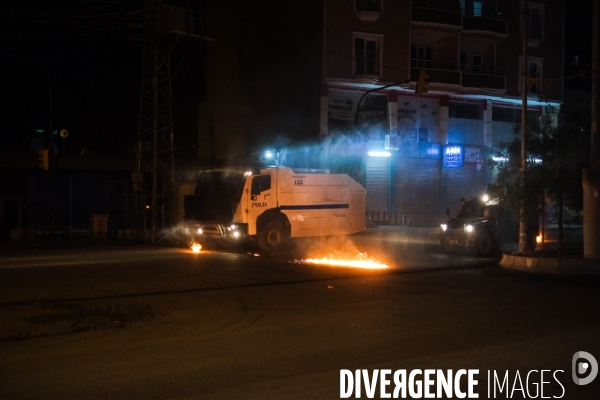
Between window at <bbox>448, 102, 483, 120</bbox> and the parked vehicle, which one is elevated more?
window at <bbox>448, 102, 483, 120</bbox>

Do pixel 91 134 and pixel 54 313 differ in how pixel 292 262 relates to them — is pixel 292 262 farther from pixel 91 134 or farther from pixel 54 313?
pixel 91 134

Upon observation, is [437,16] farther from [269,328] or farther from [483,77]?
[269,328]

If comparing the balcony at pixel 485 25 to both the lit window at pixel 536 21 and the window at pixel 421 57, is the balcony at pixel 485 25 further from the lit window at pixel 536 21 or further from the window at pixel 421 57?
the lit window at pixel 536 21

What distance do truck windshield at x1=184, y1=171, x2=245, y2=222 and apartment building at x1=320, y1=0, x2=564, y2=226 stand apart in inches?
659

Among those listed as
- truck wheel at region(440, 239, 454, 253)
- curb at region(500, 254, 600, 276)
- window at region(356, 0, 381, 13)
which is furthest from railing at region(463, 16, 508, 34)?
curb at region(500, 254, 600, 276)

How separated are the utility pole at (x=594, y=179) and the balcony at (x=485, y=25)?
27.9m

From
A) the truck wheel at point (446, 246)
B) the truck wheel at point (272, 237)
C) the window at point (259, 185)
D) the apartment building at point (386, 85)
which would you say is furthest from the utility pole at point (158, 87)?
the apartment building at point (386, 85)

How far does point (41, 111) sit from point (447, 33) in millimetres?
32331

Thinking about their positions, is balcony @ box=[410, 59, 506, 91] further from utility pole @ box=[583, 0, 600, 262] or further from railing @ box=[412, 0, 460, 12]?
utility pole @ box=[583, 0, 600, 262]

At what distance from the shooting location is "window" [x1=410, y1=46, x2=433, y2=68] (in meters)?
45.7

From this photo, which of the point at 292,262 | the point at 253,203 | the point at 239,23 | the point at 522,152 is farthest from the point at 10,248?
the point at 239,23

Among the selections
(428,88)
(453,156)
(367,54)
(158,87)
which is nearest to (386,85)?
(367,54)

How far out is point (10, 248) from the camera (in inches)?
1169

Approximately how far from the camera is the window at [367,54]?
42.2 m
